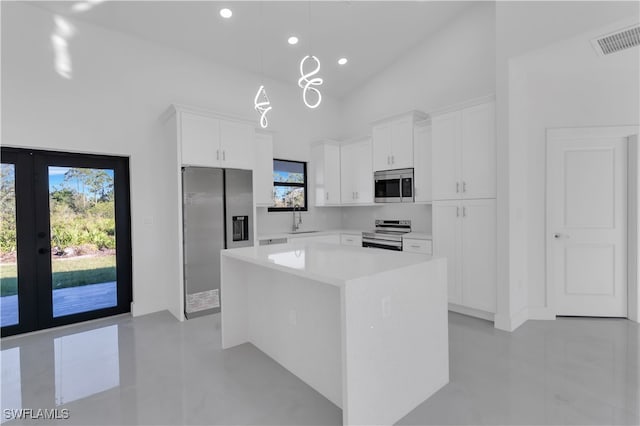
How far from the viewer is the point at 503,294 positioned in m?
3.17

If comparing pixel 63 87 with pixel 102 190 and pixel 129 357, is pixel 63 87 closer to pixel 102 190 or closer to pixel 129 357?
pixel 102 190

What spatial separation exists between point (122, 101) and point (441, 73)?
4.20 metres

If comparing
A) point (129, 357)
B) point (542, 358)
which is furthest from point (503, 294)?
point (129, 357)

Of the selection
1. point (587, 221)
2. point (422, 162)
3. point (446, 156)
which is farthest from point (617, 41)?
point (422, 162)

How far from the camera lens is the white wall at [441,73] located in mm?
3803

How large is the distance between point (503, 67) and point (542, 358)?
275 cm

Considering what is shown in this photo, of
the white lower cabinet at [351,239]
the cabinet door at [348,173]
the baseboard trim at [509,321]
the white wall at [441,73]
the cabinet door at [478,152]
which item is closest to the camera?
the baseboard trim at [509,321]

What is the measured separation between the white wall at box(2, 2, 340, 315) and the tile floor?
3.78 ft

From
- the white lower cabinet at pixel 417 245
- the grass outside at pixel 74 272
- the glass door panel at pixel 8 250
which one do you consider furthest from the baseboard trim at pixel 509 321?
the glass door panel at pixel 8 250

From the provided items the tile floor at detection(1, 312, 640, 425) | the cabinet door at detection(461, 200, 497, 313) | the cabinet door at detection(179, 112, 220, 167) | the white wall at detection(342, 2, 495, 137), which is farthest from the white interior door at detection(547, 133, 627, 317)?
the cabinet door at detection(179, 112, 220, 167)

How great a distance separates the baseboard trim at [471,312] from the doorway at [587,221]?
712 mm

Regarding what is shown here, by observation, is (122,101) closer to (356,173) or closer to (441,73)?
(356,173)

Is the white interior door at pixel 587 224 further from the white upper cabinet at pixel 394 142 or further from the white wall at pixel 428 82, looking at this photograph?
the white upper cabinet at pixel 394 142

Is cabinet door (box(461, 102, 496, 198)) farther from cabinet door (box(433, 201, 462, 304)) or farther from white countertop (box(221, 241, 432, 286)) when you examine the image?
white countertop (box(221, 241, 432, 286))
